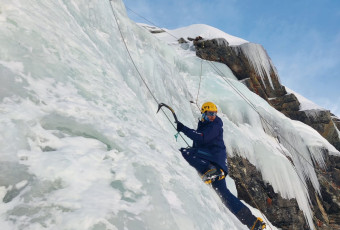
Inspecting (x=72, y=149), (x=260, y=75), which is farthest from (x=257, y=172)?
(x=72, y=149)

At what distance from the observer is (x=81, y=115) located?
217 cm

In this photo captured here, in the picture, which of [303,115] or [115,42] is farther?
[303,115]

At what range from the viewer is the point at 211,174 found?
368 cm

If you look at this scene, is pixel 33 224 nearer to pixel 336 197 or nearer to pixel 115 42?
pixel 115 42

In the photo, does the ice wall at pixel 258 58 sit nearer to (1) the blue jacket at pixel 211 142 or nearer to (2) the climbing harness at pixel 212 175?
(1) the blue jacket at pixel 211 142

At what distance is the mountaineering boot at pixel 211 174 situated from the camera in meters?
3.65

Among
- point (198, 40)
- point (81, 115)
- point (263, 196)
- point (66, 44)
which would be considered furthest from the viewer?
point (198, 40)

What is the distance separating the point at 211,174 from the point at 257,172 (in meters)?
5.53

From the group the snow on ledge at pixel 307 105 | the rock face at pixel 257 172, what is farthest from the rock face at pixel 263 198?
the snow on ledge at pixel 307 105

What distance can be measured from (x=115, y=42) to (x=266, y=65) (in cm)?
1143

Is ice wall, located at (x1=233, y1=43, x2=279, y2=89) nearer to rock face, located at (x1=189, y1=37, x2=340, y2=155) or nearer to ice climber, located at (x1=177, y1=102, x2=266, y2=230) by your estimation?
rock face, located at (x1=189, y1=37, x2=340, y2=155)

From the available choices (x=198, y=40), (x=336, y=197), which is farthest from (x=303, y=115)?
(x=198, y=40)

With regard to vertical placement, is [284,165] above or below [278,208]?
above

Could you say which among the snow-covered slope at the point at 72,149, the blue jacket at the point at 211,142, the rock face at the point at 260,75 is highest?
the rock face at the point at 260,75
